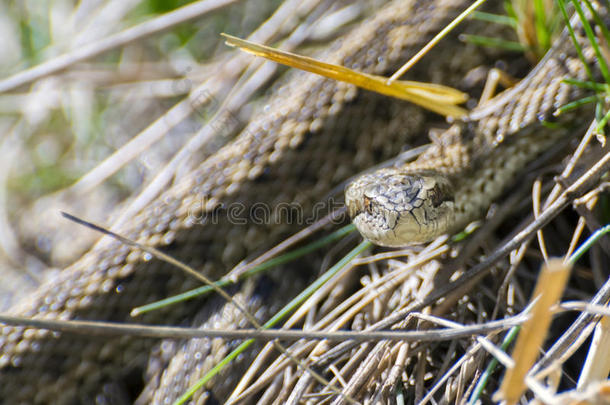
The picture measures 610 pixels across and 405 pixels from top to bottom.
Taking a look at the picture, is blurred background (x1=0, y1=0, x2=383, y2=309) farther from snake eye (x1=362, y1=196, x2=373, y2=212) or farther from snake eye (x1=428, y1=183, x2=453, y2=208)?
snake eye (x1=428, y1=183, x2=453, y2=208)

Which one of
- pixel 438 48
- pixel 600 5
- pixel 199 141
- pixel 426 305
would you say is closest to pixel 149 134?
pixel 199 141

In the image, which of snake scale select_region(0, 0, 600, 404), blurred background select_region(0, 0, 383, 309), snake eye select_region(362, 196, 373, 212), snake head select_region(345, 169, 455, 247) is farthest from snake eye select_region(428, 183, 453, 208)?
blurred background select_region(0, 0, 383, 309)

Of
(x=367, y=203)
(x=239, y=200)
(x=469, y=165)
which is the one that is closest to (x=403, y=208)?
(x=367, y=203)

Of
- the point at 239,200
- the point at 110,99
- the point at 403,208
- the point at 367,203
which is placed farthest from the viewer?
the point at 110,99

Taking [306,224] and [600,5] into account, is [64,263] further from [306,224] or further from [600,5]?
[600,5]

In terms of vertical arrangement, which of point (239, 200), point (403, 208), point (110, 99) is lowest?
point (403, 208)

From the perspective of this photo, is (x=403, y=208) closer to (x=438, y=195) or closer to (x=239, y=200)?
(x=438, y=195)
